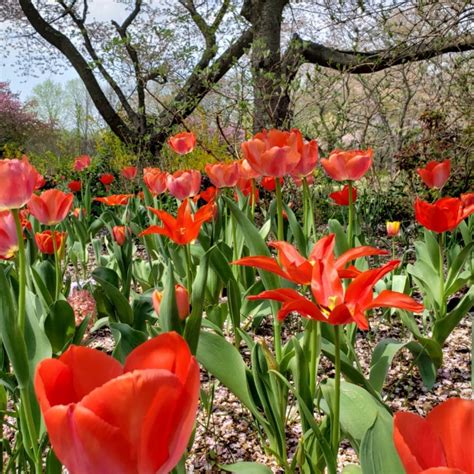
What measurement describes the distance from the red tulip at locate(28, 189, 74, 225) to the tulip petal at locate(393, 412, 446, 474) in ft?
4.47

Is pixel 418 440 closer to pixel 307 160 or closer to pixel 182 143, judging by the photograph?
pixel 307 160

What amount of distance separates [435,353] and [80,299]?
1.22m

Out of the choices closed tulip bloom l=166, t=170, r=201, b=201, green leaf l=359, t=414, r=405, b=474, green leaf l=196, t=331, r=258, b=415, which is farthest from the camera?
closed tulip bloom l=166, t=170, r=201, b=201

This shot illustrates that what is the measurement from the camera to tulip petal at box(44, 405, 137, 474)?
33 centimetres

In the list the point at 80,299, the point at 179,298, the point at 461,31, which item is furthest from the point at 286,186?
the point at 179,298

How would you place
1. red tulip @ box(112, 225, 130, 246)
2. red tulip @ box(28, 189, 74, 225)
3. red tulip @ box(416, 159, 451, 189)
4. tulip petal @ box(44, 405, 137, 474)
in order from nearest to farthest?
tulip petal @ box(44, 405, 137, 474)
red tulip @ box(28, 189, 74, 225)
red tulip @ box(112, 225, 130, 246)
red tulip @ box(416, 159, 451, 189)

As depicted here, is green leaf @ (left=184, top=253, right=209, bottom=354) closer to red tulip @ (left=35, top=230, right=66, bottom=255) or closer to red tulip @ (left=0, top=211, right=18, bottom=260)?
red tulip @ (left=0, top=211, right=18, bottom=260)

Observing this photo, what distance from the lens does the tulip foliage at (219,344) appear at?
0.35m

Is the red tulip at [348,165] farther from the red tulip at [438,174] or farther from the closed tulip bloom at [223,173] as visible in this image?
the red tulip at [438,174]

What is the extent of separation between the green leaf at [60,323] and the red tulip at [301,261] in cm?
73

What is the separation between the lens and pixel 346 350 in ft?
4.64

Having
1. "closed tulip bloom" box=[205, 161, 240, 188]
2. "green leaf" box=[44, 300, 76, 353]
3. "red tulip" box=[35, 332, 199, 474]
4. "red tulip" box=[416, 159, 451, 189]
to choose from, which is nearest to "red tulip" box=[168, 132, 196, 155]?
"closed tulip bloom" box=[205, 161, 240, 188]

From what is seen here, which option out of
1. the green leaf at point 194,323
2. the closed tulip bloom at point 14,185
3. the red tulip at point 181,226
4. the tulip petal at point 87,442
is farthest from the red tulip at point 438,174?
the tulip petal at point 87,442

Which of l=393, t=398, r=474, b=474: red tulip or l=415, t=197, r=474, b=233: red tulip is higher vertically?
l=415, t=197, r=474, b=233: red tulip
